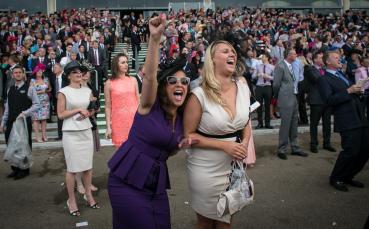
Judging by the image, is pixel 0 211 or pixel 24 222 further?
pixel 0 211

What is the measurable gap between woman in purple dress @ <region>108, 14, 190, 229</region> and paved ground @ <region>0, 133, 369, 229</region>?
70.9 inches

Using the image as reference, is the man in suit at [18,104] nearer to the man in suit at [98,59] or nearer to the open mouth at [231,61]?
the open mouth at [231,61]

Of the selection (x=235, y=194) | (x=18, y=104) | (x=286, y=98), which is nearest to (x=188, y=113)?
(x=235, y=194)

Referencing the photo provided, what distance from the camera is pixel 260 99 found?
9844 millimetres

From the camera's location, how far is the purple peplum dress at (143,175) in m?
2.72

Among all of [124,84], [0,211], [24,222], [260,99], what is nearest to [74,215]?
[24,222]

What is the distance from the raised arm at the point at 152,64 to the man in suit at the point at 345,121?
3.53m

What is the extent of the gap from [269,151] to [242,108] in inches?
198

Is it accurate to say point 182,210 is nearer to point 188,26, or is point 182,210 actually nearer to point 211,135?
point 211,135

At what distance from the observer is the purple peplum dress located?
8.91 feet

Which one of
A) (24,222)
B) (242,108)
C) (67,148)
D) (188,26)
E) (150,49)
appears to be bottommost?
(24,222)

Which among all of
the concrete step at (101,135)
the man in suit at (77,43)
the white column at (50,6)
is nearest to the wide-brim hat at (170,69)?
the concrete step at (101,135)

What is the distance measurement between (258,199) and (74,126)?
2.58 meters

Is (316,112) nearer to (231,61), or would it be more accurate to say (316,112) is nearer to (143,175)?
(231,61)
